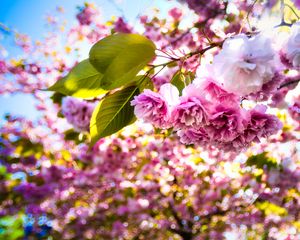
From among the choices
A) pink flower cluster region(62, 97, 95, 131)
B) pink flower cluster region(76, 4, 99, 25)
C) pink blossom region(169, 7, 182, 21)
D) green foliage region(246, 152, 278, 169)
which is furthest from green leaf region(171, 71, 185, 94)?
pink flower cluster region(76, 4, 99, 25)

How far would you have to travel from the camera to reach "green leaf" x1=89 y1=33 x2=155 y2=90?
28.8 inches

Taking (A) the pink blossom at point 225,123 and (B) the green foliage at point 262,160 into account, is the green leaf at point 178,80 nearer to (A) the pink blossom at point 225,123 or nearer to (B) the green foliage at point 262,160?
(A) the pink blossom at point 225,123

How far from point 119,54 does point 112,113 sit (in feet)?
0.60

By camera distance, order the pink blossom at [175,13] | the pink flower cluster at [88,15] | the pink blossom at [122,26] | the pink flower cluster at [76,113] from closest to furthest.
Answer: the pink flower cluster at [76,113], the pink blossom at [175,13], the pink blossom at [122,26], the pink flower cluster at [88,15]

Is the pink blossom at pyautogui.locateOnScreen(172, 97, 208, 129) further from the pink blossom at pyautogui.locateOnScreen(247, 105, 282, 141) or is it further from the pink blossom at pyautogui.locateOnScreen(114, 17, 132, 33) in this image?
the pink blossom at pyautogui.locateOnScreen(114, 17, 132, 33)

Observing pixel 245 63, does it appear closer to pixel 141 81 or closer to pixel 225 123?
pixel 225 123

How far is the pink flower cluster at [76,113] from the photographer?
2602mm

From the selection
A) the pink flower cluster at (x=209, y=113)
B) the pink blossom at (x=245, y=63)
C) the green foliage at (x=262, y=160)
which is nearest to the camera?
the pink blossom at (x=245, y=63)

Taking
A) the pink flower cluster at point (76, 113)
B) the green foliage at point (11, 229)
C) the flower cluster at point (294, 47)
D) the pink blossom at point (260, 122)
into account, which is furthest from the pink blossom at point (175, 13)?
the green foliage at point (11, 229)

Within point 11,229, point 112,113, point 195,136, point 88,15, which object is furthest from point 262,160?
point 11,229

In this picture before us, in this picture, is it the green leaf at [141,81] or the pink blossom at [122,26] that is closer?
the green leaf at [141,81]

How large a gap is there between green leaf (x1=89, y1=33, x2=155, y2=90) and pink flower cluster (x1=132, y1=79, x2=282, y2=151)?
0.23ft

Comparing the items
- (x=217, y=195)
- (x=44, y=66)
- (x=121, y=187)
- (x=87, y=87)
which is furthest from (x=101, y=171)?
(x=87, y=87)

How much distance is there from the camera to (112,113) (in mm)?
855
